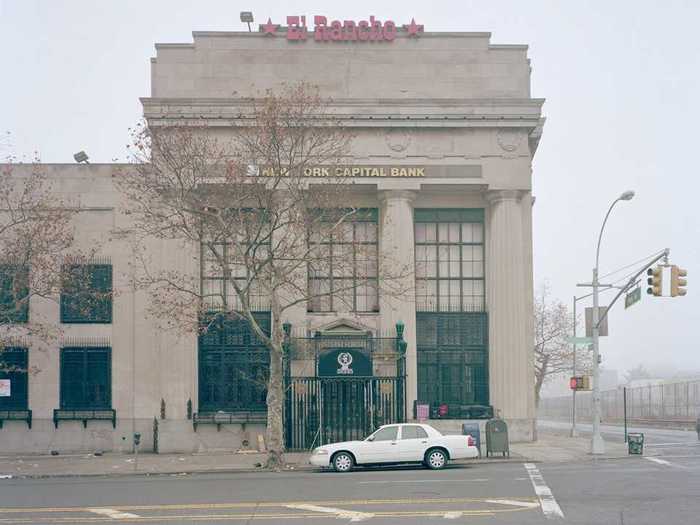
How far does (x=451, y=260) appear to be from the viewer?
1682 inches

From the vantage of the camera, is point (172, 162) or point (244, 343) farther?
point (244, 343)

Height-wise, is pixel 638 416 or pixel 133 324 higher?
pixel 133 324

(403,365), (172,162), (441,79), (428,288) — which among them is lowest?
(403,365)

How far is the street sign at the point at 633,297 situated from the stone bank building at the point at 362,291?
5.24 meters

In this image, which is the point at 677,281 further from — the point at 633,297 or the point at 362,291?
the point at 362,291

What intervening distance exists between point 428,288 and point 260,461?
37.5 feet

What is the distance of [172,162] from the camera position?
33.3m

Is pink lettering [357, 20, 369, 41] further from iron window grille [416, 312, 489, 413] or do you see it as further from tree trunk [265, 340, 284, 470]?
tree trunk [265, 340, 284, 470]

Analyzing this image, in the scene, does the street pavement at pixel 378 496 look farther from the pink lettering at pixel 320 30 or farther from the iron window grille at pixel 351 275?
the pink lettering at pixel 320 30

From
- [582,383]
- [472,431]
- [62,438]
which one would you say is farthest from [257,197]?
[582,383]

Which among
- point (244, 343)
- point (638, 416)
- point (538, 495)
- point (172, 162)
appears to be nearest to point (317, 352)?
point (244, 343)

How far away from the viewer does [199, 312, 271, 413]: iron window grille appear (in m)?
40.8

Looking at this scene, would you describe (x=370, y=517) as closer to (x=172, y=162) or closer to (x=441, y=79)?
(x=172, y=162)

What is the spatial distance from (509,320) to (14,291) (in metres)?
19.5
